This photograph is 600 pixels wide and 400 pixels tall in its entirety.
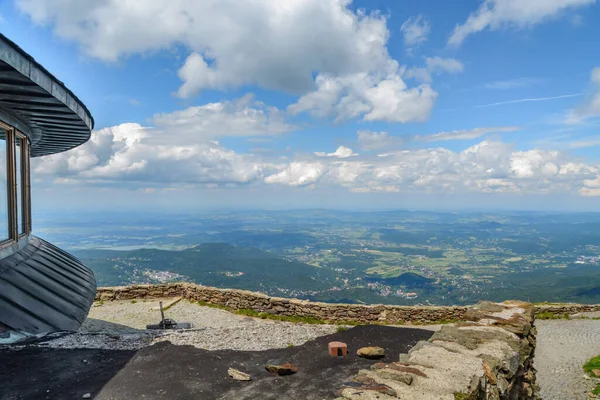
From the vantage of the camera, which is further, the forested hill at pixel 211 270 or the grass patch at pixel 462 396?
the forested hill at pixel 211 270

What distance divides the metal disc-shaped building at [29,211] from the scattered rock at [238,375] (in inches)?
132

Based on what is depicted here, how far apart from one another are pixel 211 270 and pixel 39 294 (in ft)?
353

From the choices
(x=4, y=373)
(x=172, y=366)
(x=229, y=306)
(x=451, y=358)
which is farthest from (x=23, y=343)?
(x=229, y=306)

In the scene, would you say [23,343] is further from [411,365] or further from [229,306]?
[229,306]

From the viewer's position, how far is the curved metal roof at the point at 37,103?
4.33 m

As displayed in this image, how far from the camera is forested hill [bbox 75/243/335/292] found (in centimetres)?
8881

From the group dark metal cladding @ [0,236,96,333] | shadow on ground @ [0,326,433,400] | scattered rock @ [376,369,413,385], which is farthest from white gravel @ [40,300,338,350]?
scattered rock @ [376,369,413,385]

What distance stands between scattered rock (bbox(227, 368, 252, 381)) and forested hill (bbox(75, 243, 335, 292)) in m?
78.2

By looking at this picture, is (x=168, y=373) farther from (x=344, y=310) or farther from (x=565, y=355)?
(x=565, y=355)

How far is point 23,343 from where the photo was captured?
7.36 meters

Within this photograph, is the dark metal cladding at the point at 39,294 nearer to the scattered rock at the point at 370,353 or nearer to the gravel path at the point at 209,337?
the gravel path at the point at 209,337

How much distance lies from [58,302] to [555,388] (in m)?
14.6

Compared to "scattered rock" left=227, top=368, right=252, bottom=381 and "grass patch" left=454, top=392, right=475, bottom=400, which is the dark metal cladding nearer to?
"scattered rock" left=227, top=368, right=252, bottom=381

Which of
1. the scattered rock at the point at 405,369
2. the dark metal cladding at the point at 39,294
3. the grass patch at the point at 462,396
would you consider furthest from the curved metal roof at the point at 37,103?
the grass patch at the point at 462,396
